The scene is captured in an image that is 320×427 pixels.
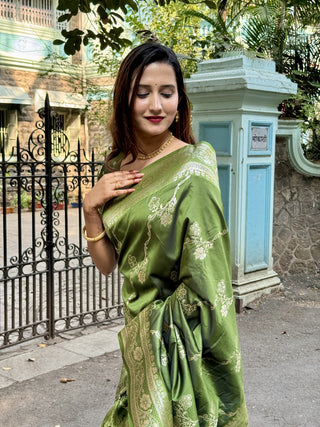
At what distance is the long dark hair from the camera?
6.31ft

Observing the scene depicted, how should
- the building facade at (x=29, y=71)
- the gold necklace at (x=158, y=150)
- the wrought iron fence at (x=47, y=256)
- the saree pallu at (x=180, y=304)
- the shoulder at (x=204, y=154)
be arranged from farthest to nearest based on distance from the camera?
the building facade at (x=29, y=71), the wrought iron fence at (x=47, y=256), the gold necklace at (x=158, y=150), the shoulder at (x=204, y=154), the saree pallu at (x=180, y=304)

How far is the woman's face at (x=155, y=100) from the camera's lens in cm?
192

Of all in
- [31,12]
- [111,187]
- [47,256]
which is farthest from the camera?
[31,12]

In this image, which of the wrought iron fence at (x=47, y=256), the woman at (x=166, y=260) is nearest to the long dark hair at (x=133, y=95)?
the woman at (x=166, y=260)

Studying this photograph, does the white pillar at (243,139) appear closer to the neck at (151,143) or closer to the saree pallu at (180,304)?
the neck at (151,143)

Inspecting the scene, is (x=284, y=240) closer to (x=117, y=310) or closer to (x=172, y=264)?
(x=117, y=310)

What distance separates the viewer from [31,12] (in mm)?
15875

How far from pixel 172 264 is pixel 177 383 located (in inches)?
14.3

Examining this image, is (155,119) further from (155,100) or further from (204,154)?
(204,154)

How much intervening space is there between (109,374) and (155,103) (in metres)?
2.77

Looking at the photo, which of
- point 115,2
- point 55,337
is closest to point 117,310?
point 55,337

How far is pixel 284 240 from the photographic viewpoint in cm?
704

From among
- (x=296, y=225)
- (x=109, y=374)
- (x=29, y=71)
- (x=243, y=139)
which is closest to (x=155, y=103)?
(x=109, y=374)

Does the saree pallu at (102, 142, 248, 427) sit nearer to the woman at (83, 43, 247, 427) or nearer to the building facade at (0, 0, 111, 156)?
the woman at (83, 43, 247, 427)
